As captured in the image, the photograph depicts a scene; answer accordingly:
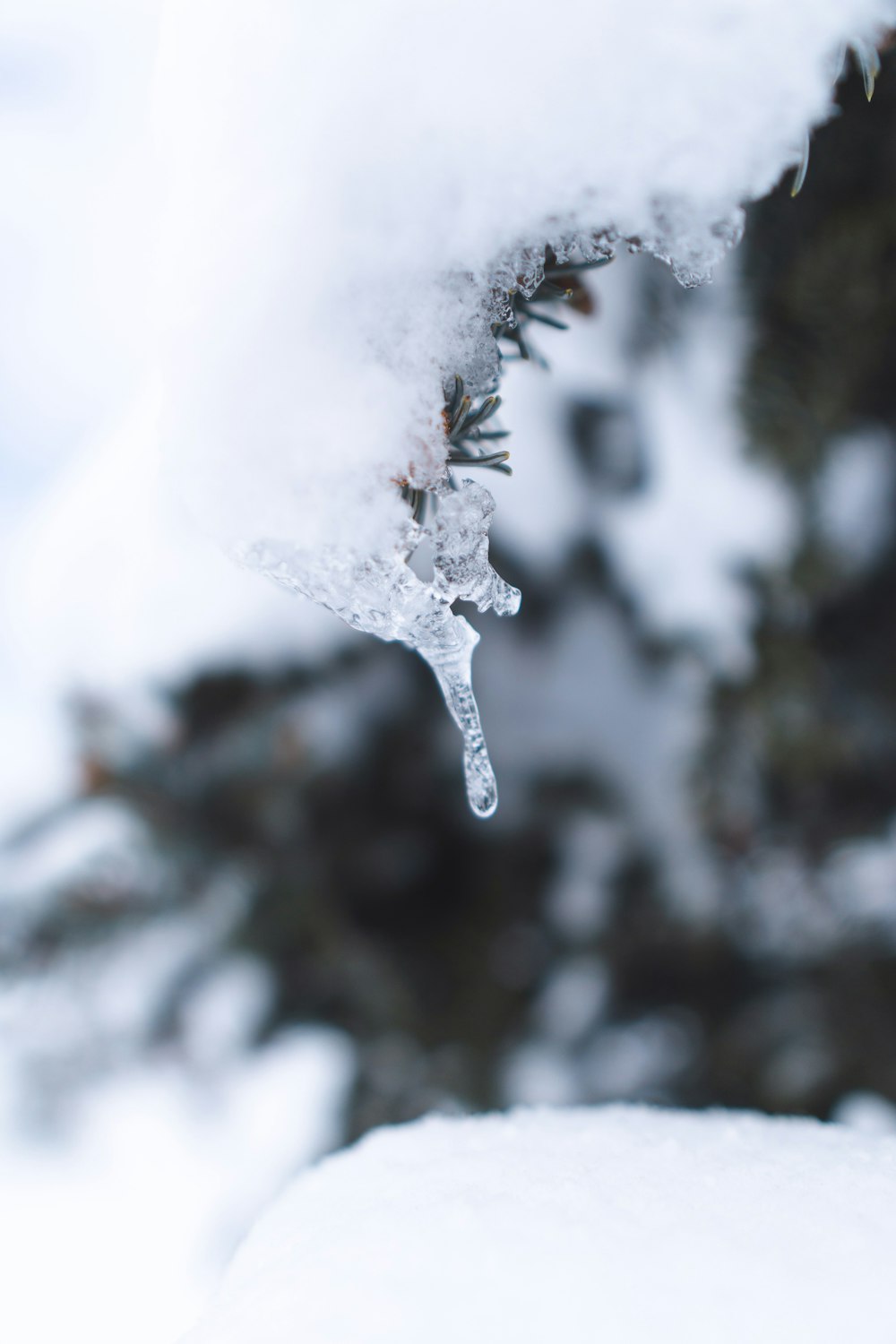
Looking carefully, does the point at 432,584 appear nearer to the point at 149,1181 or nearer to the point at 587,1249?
the point at 587,1249

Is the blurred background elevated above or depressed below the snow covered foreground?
above

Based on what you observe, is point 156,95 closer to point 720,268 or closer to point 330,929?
point 720,268

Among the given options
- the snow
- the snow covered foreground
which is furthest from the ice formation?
the snow

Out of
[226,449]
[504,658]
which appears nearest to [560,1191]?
[226,449]

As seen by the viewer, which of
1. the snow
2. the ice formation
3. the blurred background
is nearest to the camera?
the ice formation

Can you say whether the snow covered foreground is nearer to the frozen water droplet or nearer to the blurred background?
the frozen water droplet

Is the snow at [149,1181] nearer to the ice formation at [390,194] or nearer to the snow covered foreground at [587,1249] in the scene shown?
the snow covered foreground at [587,1249]

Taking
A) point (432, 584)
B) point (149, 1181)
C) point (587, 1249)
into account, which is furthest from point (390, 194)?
point (149, 1181)
